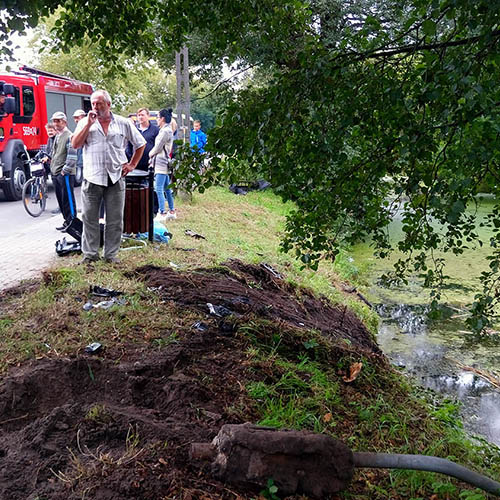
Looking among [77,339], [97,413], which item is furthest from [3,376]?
[97,413]

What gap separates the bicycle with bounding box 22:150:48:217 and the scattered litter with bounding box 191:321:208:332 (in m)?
7.83

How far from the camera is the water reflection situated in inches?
261

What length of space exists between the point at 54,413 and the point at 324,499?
5.42 feet

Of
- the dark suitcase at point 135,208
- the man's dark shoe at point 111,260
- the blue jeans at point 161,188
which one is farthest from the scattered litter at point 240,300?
the blue jeans at point 161,188

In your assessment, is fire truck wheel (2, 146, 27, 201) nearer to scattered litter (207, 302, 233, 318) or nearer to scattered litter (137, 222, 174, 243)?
scattered litter (137, 222, 174, 243)

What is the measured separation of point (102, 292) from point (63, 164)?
336 centimetres

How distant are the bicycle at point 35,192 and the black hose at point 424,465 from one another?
1018cm

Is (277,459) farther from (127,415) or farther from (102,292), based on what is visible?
(102,292)

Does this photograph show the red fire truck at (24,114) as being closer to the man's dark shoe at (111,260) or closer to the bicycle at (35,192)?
the bicycle at (35,192)

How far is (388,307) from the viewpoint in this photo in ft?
33.7

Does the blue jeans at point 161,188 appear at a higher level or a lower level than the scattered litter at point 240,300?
higher

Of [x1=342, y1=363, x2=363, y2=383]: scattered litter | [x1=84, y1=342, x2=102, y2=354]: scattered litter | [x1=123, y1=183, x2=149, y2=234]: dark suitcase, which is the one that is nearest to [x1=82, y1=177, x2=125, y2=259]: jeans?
[x1=123, y1=183, x2=149, y2=234]: dark suitcase

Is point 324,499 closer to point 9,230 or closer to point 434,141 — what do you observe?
point 434,141

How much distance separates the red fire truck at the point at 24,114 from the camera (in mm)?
14734
